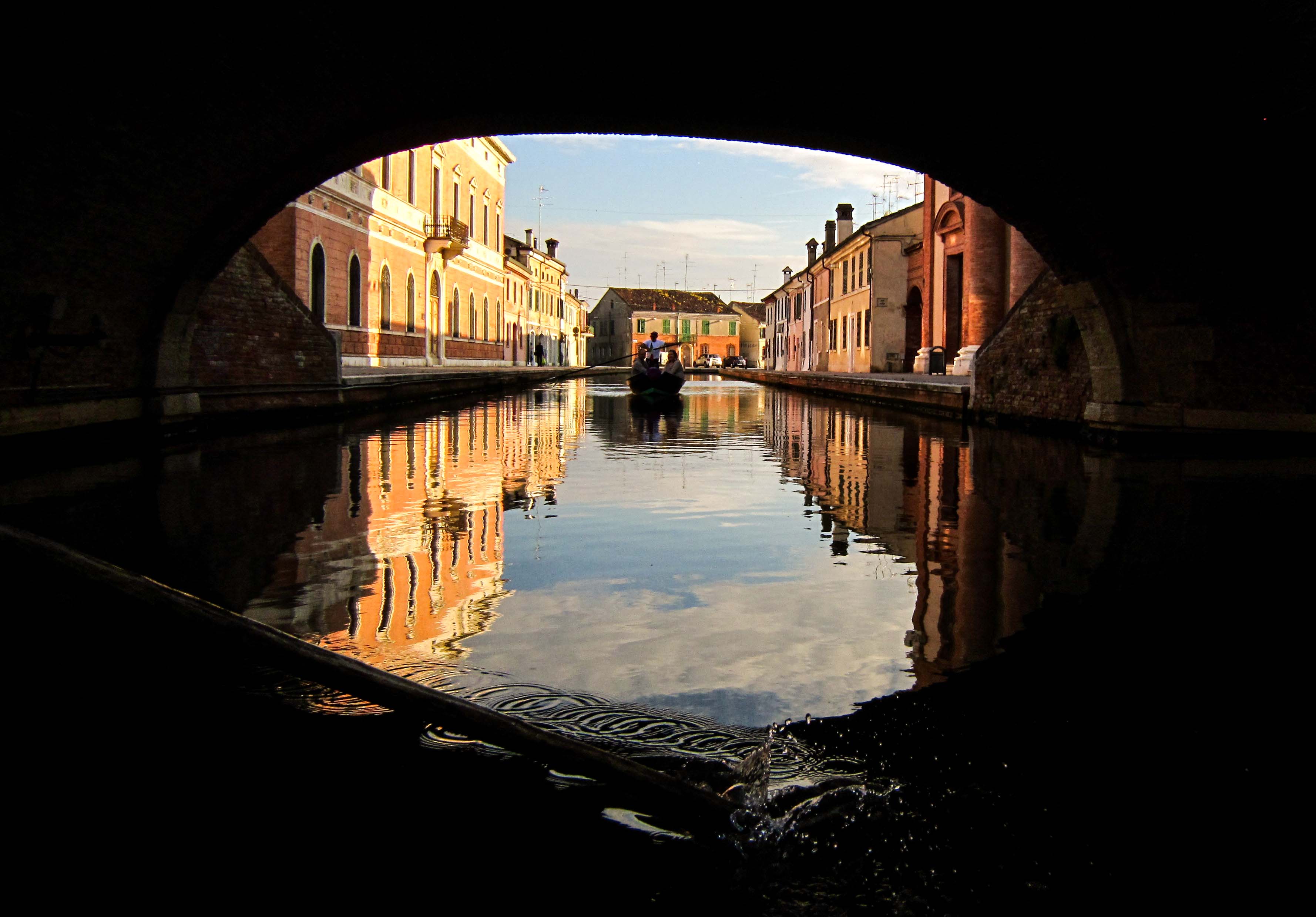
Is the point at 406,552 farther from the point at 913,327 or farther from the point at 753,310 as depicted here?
the point at 753,310

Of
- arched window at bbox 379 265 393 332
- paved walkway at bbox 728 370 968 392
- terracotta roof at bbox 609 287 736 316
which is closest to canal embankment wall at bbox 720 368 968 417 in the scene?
paved walkway at bbox 728 370 968 392

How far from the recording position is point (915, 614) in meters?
4.27

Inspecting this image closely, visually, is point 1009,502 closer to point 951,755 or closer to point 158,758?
point 951,755

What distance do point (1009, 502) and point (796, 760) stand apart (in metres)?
5.07

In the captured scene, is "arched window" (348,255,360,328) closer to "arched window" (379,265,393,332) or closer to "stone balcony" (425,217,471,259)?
"arched window" (379,265,393,332)

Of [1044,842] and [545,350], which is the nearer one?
[1044,842]

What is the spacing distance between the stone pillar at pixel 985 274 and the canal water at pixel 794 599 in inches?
520

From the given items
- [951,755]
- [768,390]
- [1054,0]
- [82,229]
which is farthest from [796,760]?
[768,390]

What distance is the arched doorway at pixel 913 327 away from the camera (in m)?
37.6

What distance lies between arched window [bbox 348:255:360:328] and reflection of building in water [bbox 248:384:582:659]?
15623 millimetres

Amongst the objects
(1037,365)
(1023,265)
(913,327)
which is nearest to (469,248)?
(913,327)

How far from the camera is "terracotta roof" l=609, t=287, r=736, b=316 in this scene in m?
96.3

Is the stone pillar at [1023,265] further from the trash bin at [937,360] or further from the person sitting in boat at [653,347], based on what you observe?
the person sitting in boat at [653,347]

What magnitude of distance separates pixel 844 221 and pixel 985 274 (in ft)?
99.3
